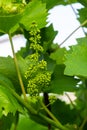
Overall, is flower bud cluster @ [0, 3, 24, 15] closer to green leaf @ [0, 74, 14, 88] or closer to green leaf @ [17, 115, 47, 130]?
green leaf @ [0, 74, 14, 88]

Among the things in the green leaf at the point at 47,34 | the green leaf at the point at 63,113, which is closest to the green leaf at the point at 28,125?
the green leaf at the point at 63,113

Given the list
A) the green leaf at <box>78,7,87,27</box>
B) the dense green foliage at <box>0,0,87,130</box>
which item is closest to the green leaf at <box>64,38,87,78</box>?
the dense green foliage at <box>0,0,87,130</box>

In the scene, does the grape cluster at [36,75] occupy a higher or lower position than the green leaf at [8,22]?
lower

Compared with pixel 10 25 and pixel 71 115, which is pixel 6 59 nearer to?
pixel 10 25

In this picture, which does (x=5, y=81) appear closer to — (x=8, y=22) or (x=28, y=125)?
(x=8, y=22)

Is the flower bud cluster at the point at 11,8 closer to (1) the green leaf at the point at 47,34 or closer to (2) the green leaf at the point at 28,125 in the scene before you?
(1) the green leaf at the point at 47,34

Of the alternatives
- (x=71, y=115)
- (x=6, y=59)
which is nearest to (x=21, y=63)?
(x=6, y=59)

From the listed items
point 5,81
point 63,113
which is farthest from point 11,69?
point 63,113
